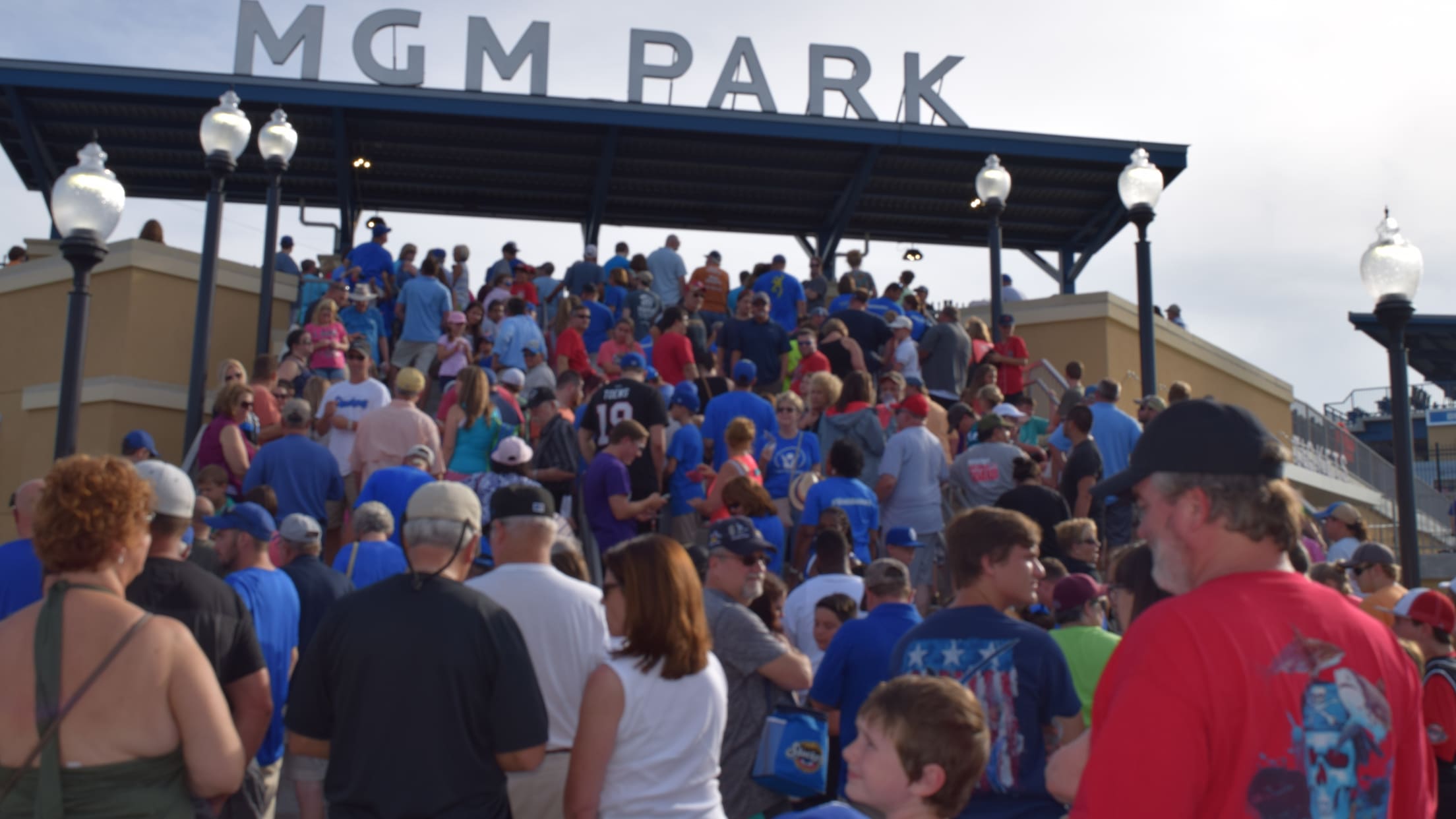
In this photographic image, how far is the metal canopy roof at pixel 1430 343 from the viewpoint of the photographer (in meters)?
46.7

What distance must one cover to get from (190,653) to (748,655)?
2.13m

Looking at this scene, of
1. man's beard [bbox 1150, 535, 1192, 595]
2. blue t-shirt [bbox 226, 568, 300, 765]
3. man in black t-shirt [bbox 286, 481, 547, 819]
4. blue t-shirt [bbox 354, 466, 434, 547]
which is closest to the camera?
man's beard [bbox 1150, 535, 1192, 595]

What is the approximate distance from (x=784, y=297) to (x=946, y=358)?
Result: 310 cm

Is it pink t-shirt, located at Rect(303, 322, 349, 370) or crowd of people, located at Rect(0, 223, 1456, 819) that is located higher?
pink t-shirt, located at Rect(303, 322, 349, 370)

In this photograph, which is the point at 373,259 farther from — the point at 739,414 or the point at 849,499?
the point at 849,499

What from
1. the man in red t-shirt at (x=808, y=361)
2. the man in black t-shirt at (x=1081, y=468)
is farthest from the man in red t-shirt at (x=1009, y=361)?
the man in black t-shirt at (x=1081, y=468)

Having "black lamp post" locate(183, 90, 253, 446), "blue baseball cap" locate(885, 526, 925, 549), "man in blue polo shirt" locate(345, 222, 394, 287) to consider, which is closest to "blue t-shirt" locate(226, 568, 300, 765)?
"blue baseball cap" locate(885, 526, 925, 549)

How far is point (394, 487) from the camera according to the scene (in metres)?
8.23

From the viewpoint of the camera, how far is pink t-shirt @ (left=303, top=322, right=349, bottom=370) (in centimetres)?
1253

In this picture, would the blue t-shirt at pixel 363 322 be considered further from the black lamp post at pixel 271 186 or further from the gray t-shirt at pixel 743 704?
the gray t-shirt at pixel 743 704

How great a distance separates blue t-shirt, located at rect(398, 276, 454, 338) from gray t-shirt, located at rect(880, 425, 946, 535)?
21.4 feet

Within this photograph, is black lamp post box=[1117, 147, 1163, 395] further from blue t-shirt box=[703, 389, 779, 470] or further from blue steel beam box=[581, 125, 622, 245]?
blue steel beam box=[581, 125, 622, 245]

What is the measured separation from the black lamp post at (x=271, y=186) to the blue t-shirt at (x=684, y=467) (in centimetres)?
475

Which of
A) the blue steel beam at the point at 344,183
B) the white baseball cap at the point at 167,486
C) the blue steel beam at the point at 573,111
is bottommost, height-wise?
the white baseball cap at the point at 167,486
